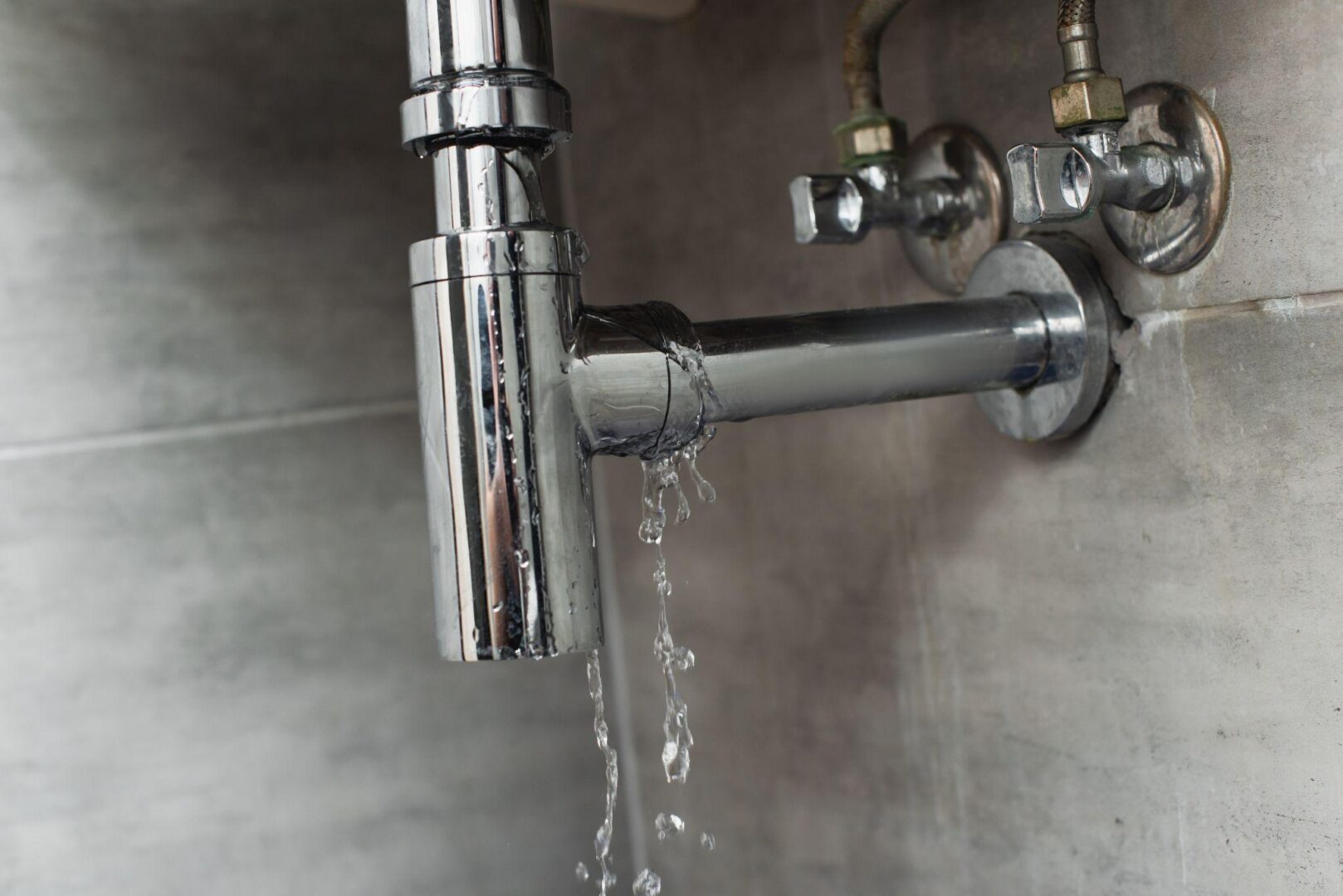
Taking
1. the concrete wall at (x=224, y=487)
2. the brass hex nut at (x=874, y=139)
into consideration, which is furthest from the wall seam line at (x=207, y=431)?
the brass hex nut at (x=874, y=139)

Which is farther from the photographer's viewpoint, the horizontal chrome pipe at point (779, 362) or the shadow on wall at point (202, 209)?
the shadow on wall at point (202, 209)

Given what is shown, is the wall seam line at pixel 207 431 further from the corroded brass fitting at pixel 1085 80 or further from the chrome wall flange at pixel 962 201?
the corroded brass fitting at pixel 1085 80

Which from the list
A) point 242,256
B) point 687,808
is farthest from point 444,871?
point 242,256

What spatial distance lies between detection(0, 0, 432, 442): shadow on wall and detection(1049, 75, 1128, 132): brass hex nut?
0.46 metres

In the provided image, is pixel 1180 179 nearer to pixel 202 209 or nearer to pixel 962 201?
pixel 962 201

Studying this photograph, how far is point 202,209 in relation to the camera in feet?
2.29

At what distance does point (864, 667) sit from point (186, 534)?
0.40m

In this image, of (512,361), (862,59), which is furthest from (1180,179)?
(512,361)

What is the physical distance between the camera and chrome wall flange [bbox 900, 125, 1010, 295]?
0.53 metres

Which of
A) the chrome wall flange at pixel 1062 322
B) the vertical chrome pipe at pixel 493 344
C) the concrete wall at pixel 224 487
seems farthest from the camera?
the concrete wall at pixel 224 487

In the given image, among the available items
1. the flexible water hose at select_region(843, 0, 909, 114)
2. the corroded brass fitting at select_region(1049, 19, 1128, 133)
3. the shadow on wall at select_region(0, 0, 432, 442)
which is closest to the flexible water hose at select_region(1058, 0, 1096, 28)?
the corroded brass fitting at select_region(1049, 19, 1128, 133)

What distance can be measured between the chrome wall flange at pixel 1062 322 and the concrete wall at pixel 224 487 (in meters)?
0.41

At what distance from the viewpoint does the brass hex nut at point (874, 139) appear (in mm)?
529

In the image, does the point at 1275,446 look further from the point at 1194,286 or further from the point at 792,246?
the point at 792,246
